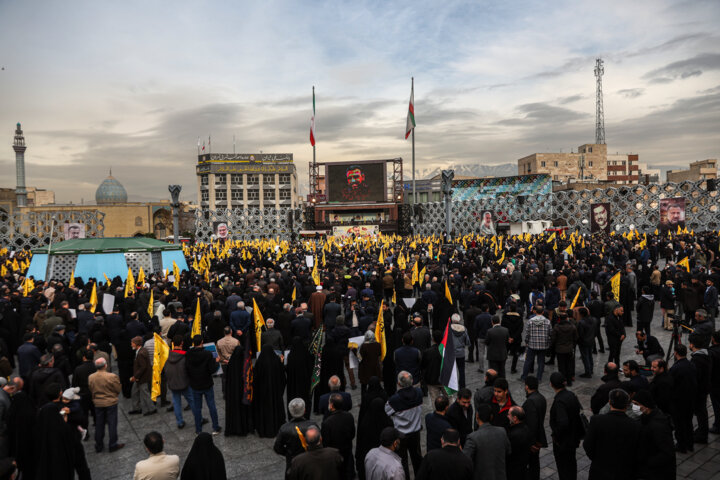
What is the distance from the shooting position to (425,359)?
8.12 metres

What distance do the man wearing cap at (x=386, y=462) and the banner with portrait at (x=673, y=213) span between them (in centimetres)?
3704

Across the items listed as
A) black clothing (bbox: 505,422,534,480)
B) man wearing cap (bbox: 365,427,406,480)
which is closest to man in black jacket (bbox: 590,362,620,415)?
black clothing (bbox: 505,422,534,480)

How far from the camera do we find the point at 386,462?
478 centimetres

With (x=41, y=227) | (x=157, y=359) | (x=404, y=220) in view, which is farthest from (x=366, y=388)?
(x=41, y=227)

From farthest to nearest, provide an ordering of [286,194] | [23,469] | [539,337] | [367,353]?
1. [286,194]
2. [539,337]
3. [367,353]
4. [23,469]

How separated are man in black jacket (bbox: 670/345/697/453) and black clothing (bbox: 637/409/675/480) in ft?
5.83

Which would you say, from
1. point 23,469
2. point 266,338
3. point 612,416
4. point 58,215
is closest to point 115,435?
point 23,469

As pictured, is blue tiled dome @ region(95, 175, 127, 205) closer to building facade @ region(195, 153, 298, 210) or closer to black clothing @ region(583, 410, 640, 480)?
building facade @ region(195, 153, 298, 210)

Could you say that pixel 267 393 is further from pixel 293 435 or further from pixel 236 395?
pixel 293 435

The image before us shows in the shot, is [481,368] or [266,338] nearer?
[266,338]

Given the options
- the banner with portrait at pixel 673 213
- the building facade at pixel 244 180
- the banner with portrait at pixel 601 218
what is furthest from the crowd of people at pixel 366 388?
the building facade at pixel 244 180

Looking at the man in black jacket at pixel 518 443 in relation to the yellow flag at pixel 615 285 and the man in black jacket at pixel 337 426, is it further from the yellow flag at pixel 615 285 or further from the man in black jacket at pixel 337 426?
the yellow flag at pixel 615 285

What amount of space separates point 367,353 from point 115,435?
14.9ft

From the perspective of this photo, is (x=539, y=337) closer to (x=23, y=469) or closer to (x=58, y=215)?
(x=23, y=469)
